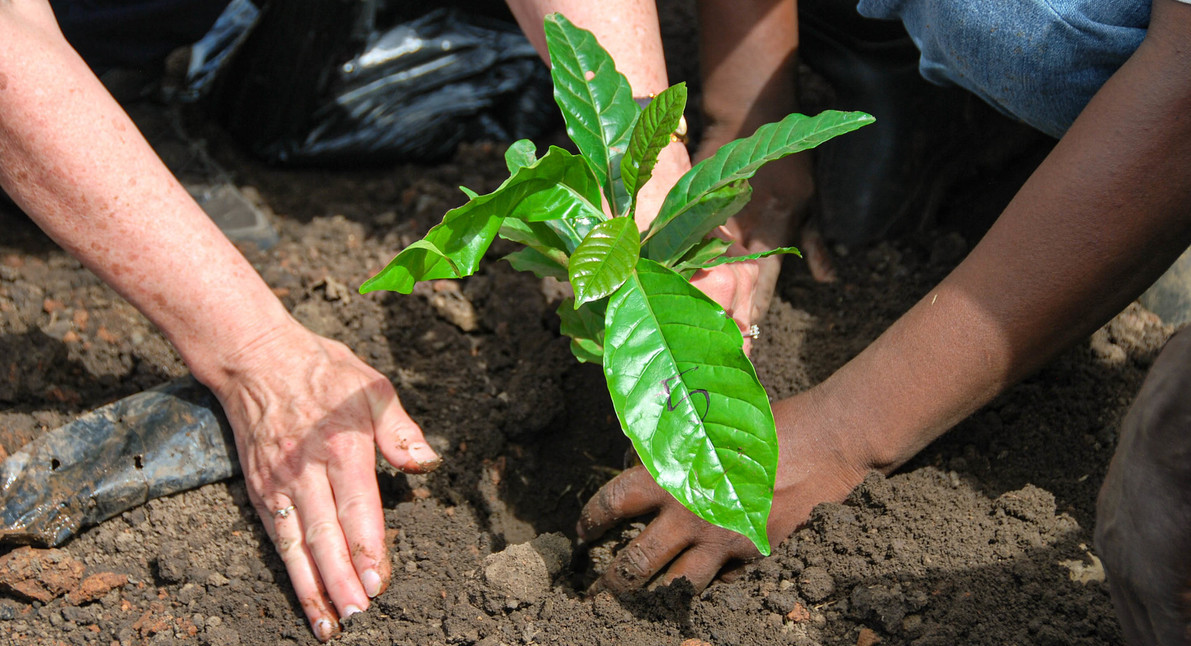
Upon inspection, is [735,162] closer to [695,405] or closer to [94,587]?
[695,405]

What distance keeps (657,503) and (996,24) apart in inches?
49.7

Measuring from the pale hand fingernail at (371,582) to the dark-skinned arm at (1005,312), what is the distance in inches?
16.4

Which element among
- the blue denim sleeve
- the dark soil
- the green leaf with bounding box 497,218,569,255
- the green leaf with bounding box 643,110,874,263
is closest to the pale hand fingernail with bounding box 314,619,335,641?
the dark soil

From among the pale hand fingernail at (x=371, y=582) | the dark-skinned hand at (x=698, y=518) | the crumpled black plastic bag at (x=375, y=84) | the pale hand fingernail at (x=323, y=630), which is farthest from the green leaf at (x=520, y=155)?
the crumpled black plastic bag at (x=375, y=84)

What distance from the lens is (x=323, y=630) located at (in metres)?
1.61

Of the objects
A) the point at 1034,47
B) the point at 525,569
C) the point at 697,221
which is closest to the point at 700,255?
the point at 697,221

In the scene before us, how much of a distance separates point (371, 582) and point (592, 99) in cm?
102

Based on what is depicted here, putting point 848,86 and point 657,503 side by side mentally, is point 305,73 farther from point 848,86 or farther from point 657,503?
point 657,503

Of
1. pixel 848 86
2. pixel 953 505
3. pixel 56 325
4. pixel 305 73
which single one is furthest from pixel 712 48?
pixel 56 325

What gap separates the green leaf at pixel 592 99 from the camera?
1400 mm

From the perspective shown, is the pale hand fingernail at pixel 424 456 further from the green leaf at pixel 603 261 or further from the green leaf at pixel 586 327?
the green leaf at pixel 603 261

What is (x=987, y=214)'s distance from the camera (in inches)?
93.4

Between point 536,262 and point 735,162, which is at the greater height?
point 735,162

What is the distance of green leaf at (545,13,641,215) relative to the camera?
140cm
